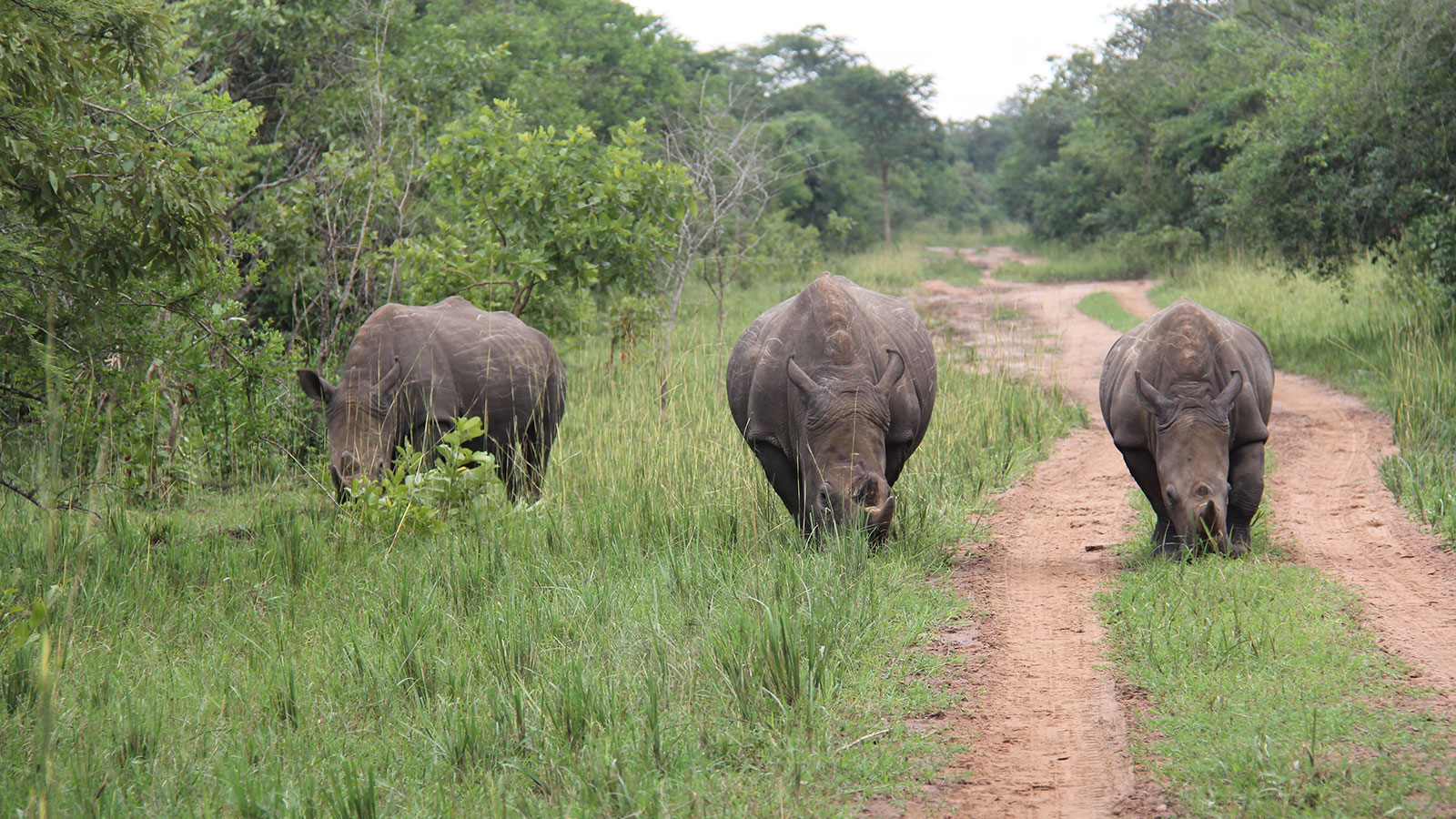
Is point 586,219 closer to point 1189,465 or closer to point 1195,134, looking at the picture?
point 1189,465

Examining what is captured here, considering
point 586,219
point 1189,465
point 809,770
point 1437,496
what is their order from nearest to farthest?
point 809,770
point 1189,465
point 1437,496
point 586,219

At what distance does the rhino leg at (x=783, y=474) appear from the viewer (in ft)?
21.9

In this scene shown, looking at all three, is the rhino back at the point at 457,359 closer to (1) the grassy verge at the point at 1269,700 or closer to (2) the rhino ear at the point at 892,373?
(2) the rhino ear at the point at 892,373

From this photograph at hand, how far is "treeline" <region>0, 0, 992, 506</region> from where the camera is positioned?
570 centimetres

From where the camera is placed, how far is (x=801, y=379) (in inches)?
248

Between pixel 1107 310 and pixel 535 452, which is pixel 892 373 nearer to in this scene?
pixel 535 452

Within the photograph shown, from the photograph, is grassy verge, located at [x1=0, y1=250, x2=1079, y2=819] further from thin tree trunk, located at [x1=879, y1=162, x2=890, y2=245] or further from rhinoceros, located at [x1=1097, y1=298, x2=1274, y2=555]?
thin tree trunk, located at [x1=879, y1=162, x2=890, y2=245]

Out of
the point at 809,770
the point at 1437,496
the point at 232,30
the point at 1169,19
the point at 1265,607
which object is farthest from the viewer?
the point at 1169,19

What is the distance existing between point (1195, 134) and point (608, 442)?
21.2 meters

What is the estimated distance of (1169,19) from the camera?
37.0 meters

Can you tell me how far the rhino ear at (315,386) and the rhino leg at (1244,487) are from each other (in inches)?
218

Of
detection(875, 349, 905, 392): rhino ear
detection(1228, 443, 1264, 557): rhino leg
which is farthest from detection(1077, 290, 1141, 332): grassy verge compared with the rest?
detection(875, 349, 905, 392): rhino ear

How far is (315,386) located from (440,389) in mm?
805

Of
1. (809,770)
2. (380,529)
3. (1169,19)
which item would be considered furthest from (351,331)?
(1169,19)
